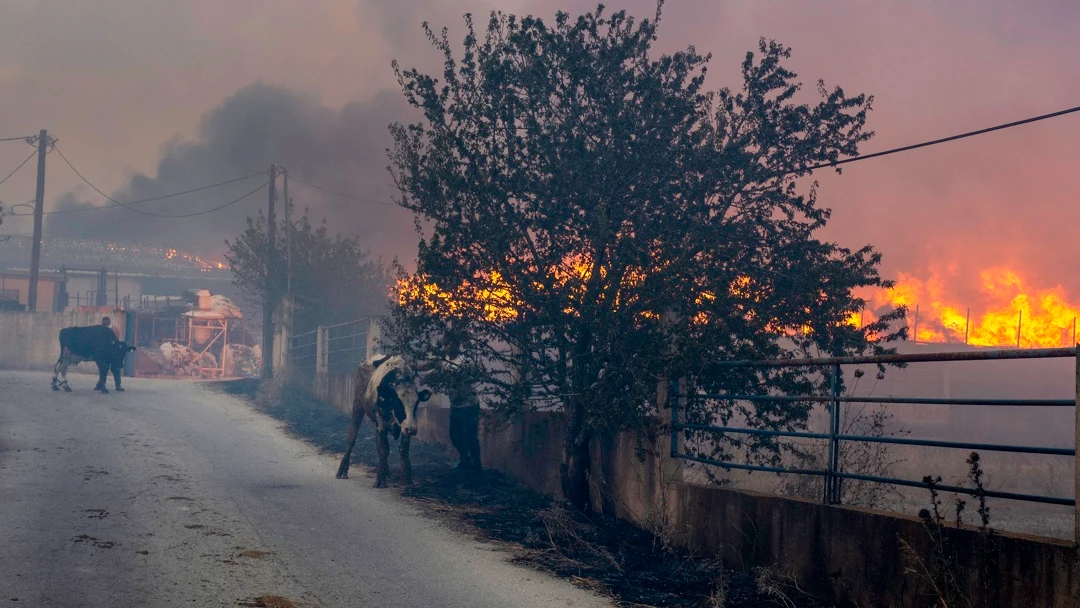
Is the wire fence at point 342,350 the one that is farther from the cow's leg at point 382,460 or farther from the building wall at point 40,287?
the building wall at point 40,287

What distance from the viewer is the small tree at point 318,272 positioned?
34.8 metres

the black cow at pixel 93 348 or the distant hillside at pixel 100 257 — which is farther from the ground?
the distant hillside at pixel 100 257

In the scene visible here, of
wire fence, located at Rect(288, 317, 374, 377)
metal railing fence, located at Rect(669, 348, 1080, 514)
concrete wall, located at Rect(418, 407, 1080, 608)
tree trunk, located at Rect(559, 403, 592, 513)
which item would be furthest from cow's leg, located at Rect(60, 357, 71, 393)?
metal railing fence, located at Rect(669, 348, 1080, 514)

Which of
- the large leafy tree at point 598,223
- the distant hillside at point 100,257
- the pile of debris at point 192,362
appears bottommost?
the pile of debris at point 192,362

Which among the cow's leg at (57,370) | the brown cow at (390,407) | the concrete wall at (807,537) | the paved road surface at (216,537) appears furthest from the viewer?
the cow's leg at (57,370)

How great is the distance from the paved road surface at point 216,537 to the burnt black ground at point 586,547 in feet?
1.32

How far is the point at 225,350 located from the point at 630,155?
39.5 m

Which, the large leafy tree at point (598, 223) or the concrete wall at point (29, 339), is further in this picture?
the concrete wall at point (29, 339)

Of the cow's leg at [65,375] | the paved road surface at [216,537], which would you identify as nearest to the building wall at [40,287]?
the cow's leg at [65,375]

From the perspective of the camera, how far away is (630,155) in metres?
10.4

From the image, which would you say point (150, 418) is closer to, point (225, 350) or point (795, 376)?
point (795, 376)

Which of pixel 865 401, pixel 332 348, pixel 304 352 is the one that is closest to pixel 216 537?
pixel 865 401

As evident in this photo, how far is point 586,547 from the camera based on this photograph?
8.66m

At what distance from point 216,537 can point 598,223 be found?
203 inches
